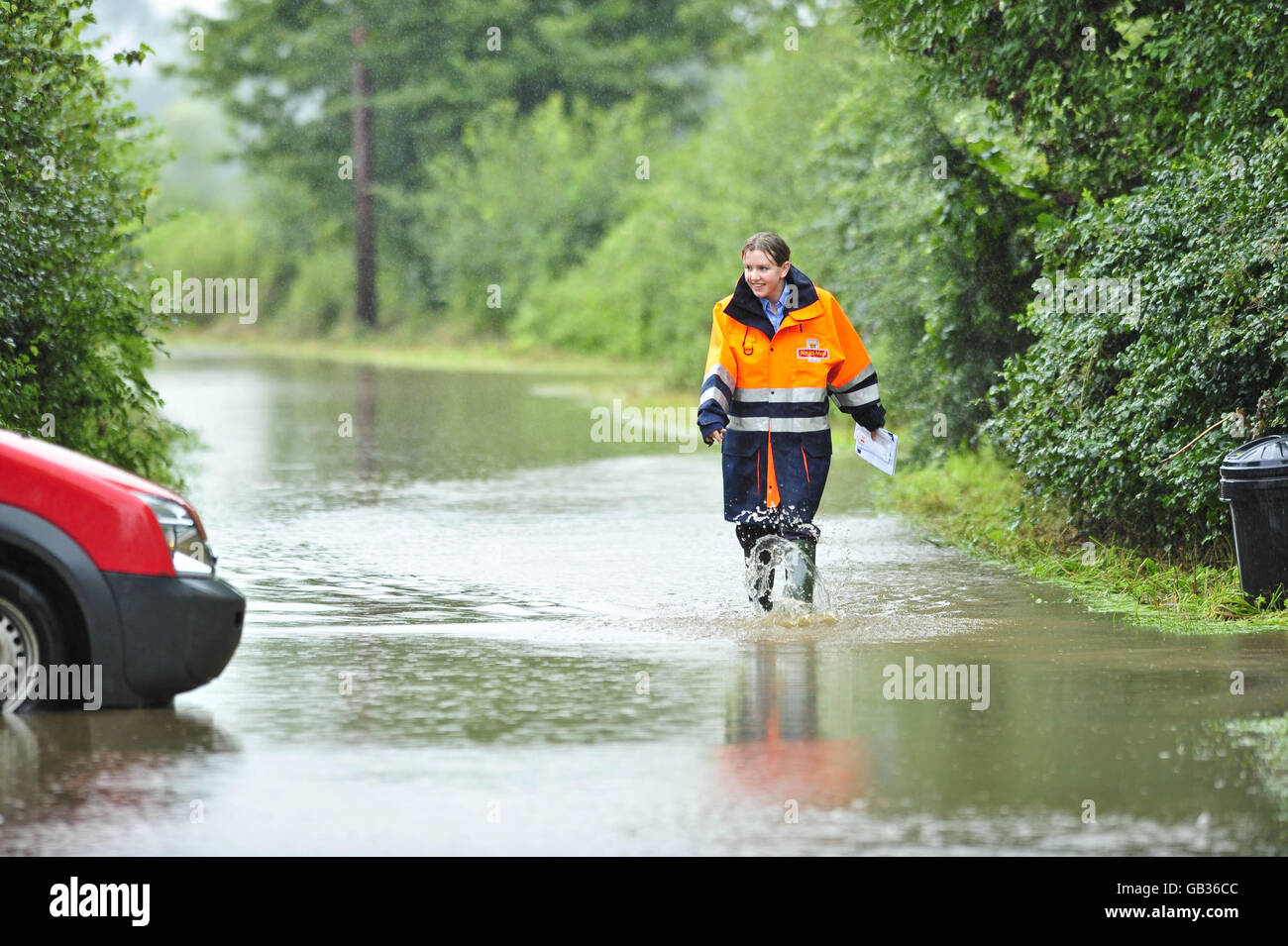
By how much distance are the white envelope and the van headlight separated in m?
3.52

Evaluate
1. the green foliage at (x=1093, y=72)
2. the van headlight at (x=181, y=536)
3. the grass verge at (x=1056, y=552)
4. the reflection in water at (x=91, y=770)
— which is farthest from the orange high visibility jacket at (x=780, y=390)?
the green foliage at (x=1093, y=72)

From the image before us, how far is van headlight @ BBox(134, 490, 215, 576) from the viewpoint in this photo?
802 cm

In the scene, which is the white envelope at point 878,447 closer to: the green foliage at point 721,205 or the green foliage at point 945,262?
the green foliage at point 945,262

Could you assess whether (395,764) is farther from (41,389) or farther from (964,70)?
(964,70)

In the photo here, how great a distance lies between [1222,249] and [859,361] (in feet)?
7.61

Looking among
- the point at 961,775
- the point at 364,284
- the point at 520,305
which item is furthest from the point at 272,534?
the point at 364,284

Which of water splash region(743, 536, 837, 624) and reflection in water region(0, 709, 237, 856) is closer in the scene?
reflection in water region(0, 709, 237, 856)

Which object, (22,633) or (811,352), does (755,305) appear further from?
(22,633)

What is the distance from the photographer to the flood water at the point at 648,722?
20.8 feet

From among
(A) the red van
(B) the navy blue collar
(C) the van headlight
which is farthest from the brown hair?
(A) the red van

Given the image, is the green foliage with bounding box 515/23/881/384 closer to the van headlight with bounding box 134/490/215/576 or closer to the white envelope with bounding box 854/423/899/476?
the white envelope with bounding box 854/423/899/476

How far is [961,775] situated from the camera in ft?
23.0

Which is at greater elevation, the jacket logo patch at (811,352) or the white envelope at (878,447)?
the jacket logo patch at (811,352)

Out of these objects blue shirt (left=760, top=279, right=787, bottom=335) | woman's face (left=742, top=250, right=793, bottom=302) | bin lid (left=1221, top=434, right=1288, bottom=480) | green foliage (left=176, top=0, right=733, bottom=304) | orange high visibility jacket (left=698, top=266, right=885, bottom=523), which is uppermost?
green foliage (left=176, top=0, right=733, bottom=304)
